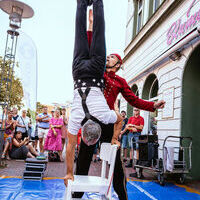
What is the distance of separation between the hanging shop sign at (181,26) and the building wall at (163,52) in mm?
76

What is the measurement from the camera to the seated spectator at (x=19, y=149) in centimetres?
686

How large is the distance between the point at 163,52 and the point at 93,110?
5836 mm

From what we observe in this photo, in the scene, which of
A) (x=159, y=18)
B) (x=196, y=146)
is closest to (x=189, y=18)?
(x=159, y=18)

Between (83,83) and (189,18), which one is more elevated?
(189,18)

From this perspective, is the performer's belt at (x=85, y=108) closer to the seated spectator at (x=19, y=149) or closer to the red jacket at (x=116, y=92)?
the red jacket at (x=116, y=92)

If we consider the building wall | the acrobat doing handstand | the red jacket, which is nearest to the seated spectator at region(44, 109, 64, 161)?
the building wall

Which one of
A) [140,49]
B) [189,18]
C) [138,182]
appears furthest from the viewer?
[140,49]

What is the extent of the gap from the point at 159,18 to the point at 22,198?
6.90 metres

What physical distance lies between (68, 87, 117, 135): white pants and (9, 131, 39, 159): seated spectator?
224 inches

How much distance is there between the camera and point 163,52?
22.5ft

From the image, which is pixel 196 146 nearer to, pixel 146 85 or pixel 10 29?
pixel 146 85

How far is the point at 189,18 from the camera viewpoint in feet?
19.0

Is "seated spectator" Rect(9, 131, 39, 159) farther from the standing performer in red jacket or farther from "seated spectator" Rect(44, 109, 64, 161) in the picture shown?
the standing performer in red jacket

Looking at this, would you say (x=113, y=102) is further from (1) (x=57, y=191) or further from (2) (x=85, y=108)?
(1) (x=57, y=191)
